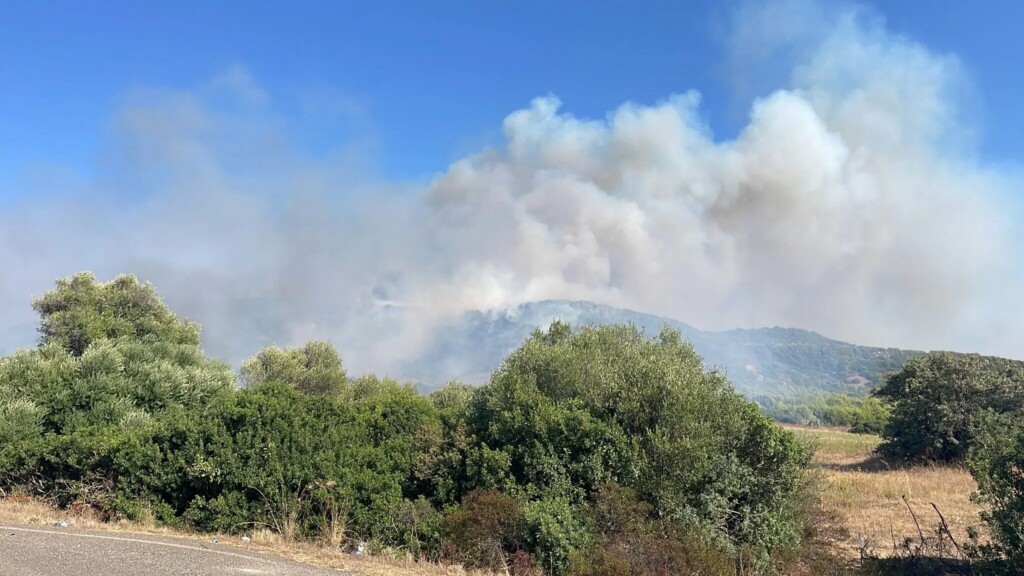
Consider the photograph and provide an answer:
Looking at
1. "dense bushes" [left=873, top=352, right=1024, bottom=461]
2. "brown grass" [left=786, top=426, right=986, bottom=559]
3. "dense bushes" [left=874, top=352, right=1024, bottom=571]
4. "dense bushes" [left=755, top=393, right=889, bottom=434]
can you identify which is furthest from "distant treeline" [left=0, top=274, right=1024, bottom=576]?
"dense bushes" [left=755, top=393, right=889, bottom=434]

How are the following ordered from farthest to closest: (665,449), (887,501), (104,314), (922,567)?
(104,314)
(887,501)
(922,567)
(665,449)

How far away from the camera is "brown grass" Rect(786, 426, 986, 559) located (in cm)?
1794

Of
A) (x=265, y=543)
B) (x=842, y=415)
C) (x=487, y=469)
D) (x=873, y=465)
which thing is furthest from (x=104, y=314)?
(x=842, y=415)

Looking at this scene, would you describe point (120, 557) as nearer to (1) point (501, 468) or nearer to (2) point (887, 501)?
(1) point (501, 468)

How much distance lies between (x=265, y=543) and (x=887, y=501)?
80.2ft

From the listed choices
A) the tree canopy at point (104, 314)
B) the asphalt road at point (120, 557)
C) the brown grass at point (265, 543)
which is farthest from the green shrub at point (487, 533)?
the tree canopy at point (104, 314)

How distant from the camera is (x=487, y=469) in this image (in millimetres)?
15586

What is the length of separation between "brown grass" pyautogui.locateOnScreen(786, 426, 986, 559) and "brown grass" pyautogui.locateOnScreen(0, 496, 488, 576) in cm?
1219

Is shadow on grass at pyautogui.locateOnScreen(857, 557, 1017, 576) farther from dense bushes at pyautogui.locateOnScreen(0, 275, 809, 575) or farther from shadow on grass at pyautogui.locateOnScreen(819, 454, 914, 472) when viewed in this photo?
shadow on grass at pyautogui.locateOnScreen(819, 454, 914, 472)

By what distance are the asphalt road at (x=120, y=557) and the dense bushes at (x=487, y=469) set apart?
8.20 ft

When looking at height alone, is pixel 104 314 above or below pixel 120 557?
above

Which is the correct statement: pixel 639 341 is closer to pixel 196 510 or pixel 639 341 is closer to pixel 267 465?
pixel 267 465

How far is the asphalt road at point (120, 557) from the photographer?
9.89 meters

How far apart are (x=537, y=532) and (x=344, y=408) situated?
325 inches
